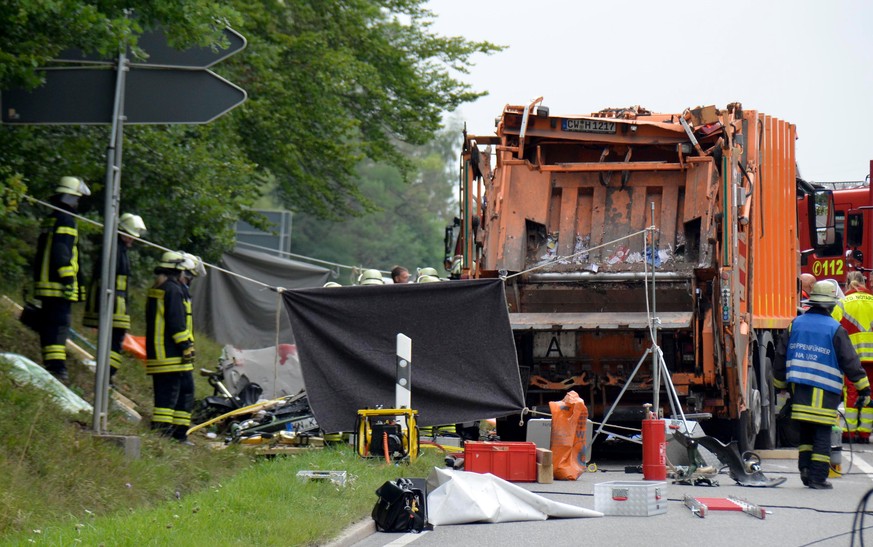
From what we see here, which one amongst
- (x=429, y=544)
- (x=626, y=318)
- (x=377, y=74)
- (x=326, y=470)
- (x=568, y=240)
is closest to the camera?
(x=429, y=544)

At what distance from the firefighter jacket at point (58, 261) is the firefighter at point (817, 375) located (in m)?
6.40

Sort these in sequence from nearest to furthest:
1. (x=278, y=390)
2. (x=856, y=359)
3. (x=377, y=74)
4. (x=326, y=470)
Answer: (x=326, y=470) → (x=856, y=359) → (x=278, y=390) → (x=377, y=74)

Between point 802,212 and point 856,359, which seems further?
point 802,212

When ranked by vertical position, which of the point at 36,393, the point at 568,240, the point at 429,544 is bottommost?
the point at 429,544

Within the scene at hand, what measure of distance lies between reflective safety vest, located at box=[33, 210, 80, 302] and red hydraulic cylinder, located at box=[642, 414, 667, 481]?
5.15 meters

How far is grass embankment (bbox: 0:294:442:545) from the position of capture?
23.4 feet

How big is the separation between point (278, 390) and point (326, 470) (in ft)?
22.9

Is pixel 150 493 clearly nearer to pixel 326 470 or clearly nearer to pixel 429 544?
pixel 326 470

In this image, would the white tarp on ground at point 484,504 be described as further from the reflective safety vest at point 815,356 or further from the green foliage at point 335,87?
the green foliage at point 335,87

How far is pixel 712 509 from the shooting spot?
29.9 feet

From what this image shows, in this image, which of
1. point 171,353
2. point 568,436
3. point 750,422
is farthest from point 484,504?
point 750,422

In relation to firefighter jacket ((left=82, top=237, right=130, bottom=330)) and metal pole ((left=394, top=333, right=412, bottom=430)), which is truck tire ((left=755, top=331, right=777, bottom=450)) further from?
firefighter jacket ((left=82, top=237, right=130, bottom=330))

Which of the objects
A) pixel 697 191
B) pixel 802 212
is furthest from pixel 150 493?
pixel 802 212

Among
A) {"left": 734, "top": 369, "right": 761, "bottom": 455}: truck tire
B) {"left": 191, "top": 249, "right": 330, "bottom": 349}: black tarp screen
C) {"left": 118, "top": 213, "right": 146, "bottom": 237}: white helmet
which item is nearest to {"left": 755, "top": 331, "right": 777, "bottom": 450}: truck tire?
{"left": 734, "top": 369, "right": 761, "bottom": 455}: truck tire
